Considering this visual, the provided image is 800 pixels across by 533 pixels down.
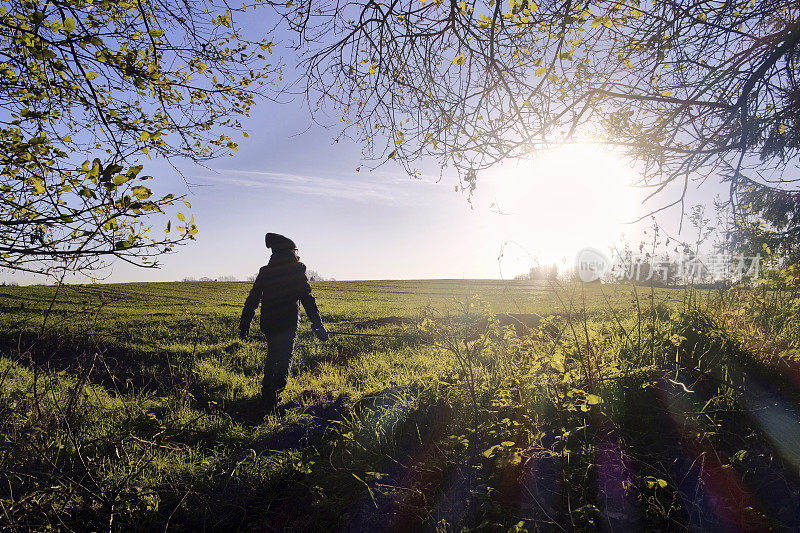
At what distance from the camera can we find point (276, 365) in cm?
518

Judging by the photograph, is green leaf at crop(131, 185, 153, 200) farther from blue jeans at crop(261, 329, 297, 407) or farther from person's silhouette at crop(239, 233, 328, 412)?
blue jeans at crop(261, 329, 297, 407)

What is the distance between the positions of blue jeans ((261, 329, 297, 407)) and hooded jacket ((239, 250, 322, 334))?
0.35ft

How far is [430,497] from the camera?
2627 millimetres

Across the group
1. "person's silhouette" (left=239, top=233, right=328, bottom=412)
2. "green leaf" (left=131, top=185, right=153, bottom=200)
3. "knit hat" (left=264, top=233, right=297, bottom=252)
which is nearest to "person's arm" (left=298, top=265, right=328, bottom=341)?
"person's silhouette" (left=239, top=233, right=328, bottom=412)

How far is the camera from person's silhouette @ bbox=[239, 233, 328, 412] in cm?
517

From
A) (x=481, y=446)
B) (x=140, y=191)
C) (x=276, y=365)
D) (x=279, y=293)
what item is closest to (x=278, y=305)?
(x=279, y=293)

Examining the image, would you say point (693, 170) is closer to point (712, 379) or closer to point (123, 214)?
point (712, 379)

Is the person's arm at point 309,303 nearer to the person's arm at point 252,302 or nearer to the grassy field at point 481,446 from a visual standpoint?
the person's arm at point 252,302

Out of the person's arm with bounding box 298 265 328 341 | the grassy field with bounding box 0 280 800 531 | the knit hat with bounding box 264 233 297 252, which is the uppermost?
the knit hat with bounding box 264 233 297 252

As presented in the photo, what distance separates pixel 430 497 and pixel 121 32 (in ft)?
16.9

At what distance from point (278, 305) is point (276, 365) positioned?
827mm

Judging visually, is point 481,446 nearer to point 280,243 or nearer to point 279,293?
point 279,293

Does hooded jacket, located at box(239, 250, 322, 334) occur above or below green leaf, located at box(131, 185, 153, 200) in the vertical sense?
below

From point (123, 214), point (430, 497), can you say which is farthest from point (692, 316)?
point (123, 214)
